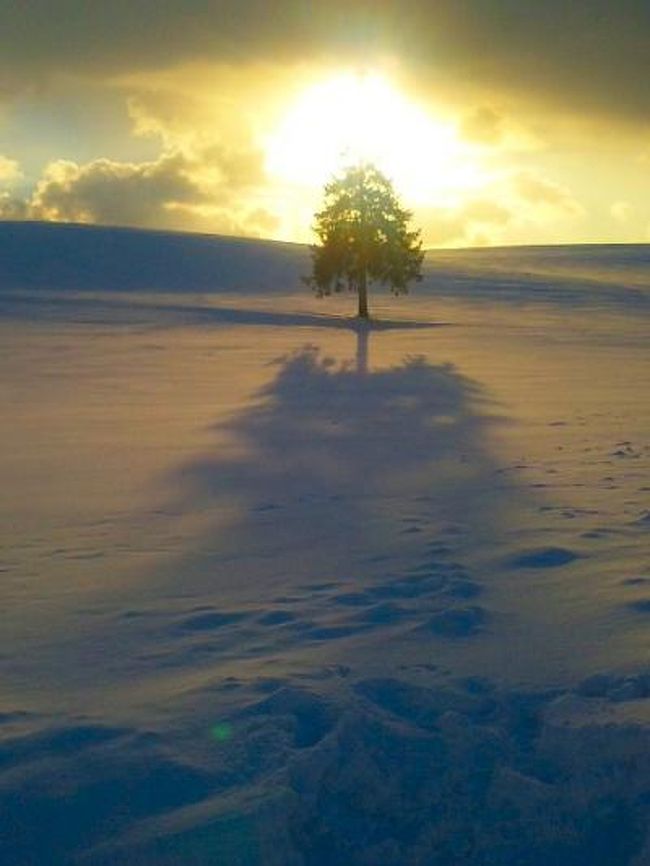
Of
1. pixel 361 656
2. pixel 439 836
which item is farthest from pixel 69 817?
pixel 361 656

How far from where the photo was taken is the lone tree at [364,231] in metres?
47.6

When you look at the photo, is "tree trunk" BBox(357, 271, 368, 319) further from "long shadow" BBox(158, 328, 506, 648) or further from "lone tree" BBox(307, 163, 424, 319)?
"long shadow" BBox(158, 328, 506, 648)

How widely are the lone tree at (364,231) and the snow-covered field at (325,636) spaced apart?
29.1 metres

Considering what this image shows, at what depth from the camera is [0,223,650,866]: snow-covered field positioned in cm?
481

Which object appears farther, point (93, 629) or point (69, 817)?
point (93, 629)

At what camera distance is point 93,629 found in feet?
22.9

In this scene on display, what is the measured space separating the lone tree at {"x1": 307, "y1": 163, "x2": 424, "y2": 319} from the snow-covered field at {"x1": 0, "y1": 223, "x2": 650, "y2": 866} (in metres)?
29.1

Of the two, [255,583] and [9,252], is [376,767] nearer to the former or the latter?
[255,583]

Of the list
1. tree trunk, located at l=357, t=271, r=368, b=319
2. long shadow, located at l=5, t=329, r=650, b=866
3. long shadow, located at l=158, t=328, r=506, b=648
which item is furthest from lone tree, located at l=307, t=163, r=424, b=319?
long shadow, located at l=5, t=329, r=650, b=866

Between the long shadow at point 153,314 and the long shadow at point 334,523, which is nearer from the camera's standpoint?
the long shadow at point 334,523

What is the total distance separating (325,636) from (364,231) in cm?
4181

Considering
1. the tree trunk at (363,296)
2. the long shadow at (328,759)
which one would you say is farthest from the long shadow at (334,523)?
the tree trunk at (363,296)

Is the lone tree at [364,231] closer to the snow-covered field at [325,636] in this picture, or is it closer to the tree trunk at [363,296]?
the tree trunk at [363,296]

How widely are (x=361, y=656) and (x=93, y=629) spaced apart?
1657 mm
